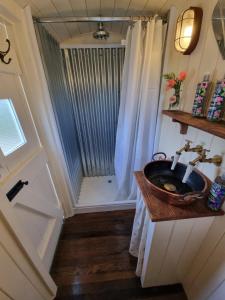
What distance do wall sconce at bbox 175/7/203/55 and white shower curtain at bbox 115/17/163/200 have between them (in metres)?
0.26

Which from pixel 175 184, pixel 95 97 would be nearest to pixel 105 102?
pixel 95 97

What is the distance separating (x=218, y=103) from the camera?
2.38 feet

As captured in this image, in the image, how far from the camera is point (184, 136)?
3.65 feet

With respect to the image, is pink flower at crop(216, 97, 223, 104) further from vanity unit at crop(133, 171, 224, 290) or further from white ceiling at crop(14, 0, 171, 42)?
white ceiling at crop(14, 0, 171, 42)

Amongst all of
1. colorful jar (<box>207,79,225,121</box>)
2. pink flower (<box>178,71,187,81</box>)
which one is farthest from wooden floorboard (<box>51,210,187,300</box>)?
pink flower (<box>178,71,187,81</box>)

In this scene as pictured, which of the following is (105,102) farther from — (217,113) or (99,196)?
(217,113)

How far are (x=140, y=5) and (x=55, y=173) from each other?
1.66 m

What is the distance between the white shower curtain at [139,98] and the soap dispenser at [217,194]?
0.88m

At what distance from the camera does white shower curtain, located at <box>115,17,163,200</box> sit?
47.4 inches

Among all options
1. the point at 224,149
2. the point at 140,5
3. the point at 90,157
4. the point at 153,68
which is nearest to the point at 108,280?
the point at 224,149

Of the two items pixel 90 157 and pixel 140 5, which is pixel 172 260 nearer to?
pixel 90 157

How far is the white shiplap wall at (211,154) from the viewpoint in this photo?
776 mm

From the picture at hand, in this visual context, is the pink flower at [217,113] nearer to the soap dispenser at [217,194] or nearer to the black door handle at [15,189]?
the soap dispenser at [217,194]

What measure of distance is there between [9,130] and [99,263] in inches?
54.3
